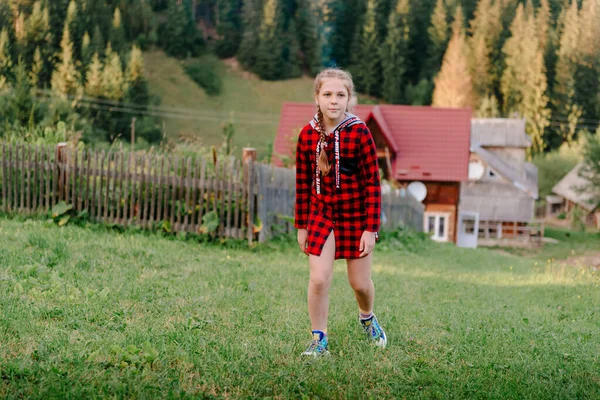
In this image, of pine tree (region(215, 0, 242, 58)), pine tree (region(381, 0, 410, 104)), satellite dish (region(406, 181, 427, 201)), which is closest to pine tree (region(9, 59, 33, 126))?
satellite dish (region(406, 181, 427, 201))

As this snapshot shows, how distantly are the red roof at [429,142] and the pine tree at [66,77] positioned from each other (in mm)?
30272

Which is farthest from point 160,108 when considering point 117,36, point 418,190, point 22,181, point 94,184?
point 94,184

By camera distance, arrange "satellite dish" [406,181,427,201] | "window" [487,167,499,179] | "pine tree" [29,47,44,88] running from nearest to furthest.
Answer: "satellite dish" [406,181,427,201]
"window" [487,167,499,179]
"pine tree" [29,47,44,88]

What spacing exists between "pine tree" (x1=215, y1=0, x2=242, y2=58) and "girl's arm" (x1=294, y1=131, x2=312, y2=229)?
8274 centimetres

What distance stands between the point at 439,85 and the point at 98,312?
70.4m

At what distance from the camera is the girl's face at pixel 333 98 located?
4.45 meters

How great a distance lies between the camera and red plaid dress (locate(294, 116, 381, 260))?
4.47 metres

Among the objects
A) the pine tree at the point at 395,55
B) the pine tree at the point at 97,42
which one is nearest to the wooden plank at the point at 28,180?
the pine tree at the point at 97,42

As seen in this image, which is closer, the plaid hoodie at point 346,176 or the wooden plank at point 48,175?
the plaid hoodie at point 346,176

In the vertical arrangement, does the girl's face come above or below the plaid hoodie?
above

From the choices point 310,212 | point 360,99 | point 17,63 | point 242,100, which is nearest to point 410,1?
point 360,99

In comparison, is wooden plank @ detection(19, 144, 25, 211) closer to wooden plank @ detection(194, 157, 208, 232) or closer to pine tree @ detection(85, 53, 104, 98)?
wooden plank @ detection(194, 157, 208, 232)

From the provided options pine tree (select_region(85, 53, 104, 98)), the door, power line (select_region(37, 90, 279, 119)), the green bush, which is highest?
the green bush

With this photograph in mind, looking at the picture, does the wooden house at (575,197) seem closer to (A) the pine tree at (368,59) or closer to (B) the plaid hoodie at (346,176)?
(A) the pine tree at (368,59)
